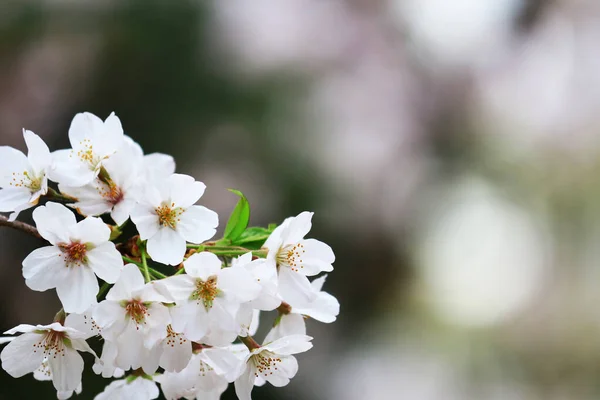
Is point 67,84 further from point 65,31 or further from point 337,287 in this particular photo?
point 337,287

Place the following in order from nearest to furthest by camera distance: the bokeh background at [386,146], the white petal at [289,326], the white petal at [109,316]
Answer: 1. the white petal at [109,316]
2. the white petal at [289,326]
3. the bokeh background at [386,146]

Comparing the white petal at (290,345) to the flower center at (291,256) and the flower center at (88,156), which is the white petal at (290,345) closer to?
the flower center at (291,256)

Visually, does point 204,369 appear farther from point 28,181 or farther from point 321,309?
point 28,181

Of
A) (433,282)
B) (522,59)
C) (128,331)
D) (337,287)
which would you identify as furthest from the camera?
(433,282)

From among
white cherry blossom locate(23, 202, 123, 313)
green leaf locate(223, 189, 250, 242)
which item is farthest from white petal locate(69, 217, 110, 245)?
green leaf locate(223, 189, 250, 242)

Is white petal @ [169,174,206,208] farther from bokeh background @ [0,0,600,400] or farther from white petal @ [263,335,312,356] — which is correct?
bokeh background @ [0,0,600,400]

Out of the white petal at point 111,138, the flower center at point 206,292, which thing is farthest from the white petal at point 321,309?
the white petal at point 111,138

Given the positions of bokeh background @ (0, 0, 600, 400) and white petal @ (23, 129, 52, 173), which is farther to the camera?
bokeh background @ (0, 0, 600, 400)

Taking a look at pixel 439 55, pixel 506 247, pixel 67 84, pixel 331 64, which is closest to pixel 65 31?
pixel 67 84
